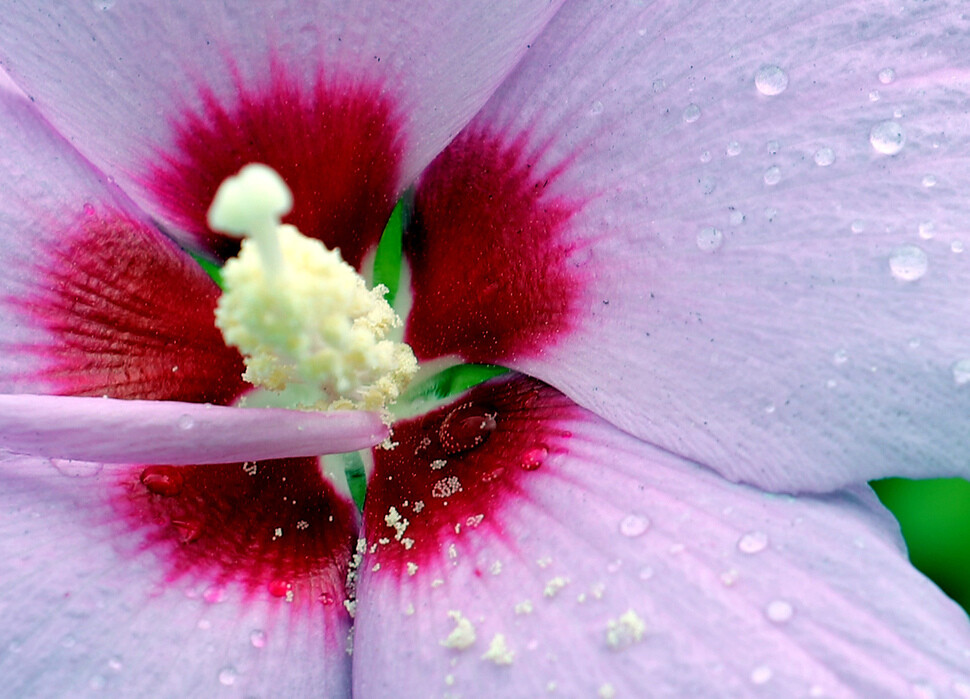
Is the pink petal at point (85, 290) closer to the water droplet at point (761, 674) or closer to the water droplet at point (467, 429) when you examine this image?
the water droplet at point (467, 429)

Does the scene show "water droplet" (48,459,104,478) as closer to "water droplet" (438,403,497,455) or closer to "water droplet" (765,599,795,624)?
"water droplet" (438,403,497,455)

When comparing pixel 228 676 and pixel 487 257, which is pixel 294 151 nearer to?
pixel 487 257

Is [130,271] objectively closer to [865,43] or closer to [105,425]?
[105,425]

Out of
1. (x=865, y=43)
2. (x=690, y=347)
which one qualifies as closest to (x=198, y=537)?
(x=690, y=347)

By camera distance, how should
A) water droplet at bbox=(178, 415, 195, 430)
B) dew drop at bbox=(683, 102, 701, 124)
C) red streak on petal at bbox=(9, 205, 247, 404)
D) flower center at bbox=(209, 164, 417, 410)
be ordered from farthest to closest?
1. red streak on petal at bbox=(9, 205, 247, 404)
2. dew drop at bbox=(683, 102, 701, 124)
3. water droplet at bbox=(178, 415, 195, 430)
4. flower center at bbox=(209, 164, 417, 410)

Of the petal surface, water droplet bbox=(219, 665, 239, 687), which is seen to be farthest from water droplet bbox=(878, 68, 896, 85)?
water droplet bbox=(219, 665, 239, 687)

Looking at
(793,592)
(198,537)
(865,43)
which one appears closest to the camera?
(793,592)
